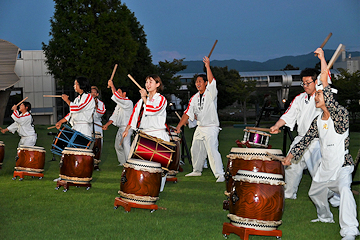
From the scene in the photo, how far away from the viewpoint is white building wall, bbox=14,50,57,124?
114 feet

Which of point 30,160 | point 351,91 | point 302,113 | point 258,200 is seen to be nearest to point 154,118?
point 302,113

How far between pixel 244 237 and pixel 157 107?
2350mm

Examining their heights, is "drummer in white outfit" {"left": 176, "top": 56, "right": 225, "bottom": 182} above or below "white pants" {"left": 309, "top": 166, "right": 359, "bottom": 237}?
above

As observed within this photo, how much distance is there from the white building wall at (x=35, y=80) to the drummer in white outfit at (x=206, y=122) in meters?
29.9

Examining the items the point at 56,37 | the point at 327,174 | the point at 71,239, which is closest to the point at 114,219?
the point at 71,239

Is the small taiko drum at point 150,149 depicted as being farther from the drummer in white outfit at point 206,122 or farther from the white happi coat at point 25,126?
the white happi coat at point 25,126

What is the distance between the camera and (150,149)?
16.8 ft

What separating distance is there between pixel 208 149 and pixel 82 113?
2.33 m

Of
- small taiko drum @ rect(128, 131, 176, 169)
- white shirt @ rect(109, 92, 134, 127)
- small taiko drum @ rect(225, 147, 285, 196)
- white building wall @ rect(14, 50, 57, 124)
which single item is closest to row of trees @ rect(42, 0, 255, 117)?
white building wall @ rect(14, 50, 57, 124)

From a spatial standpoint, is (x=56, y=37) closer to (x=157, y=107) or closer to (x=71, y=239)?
(x=157, y=107)

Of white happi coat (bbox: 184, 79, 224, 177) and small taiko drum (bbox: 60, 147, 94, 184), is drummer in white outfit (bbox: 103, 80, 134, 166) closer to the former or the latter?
white happi coat (bbox: 184, 79, 224, 177)

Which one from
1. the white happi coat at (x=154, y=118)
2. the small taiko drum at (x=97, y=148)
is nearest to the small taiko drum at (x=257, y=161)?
the white happi coat at (x=154, y=118)

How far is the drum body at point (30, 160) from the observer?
23.5 feet

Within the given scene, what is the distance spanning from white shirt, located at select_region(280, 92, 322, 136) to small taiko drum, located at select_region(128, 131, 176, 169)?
1.67 m
